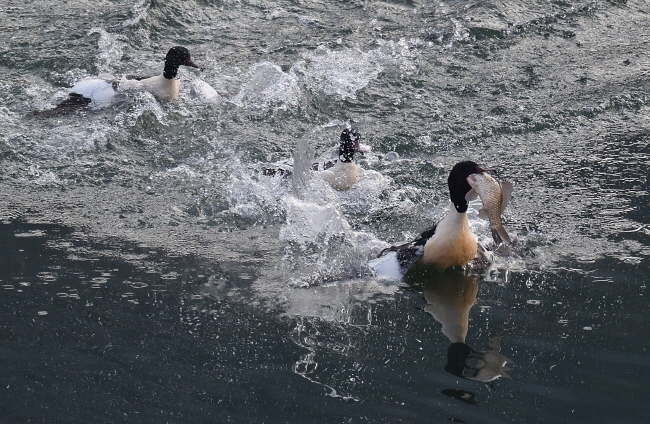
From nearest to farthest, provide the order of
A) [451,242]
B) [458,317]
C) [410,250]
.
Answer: [458,317], [451,242], [410,250]

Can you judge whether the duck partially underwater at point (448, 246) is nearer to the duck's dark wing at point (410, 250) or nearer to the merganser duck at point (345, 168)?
the duck's dark wing at point (410, 250)

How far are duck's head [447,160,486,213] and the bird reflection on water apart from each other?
51 cm

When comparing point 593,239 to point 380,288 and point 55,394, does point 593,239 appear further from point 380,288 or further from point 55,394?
point 55,394

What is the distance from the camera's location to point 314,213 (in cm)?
715

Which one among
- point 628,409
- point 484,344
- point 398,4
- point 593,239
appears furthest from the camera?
point 398,4

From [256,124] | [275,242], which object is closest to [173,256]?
[275,242]

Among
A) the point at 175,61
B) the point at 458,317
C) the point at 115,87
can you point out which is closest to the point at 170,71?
the point at 175,61

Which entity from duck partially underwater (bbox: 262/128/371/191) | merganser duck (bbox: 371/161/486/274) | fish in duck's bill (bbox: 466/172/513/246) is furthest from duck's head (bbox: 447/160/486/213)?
duck partially underwater (bbox: 262/128/371/191)

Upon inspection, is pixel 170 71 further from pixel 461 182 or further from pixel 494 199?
pixel 494 199

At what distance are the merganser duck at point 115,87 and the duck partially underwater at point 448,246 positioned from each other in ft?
13.3

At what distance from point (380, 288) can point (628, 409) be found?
6.46 feet

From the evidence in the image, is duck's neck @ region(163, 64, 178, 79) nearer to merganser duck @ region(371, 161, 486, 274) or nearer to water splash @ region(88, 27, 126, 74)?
water splash @ region(88, 27, 126, 74)

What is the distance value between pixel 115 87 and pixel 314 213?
3438 mm

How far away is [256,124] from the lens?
9188 millimetres
